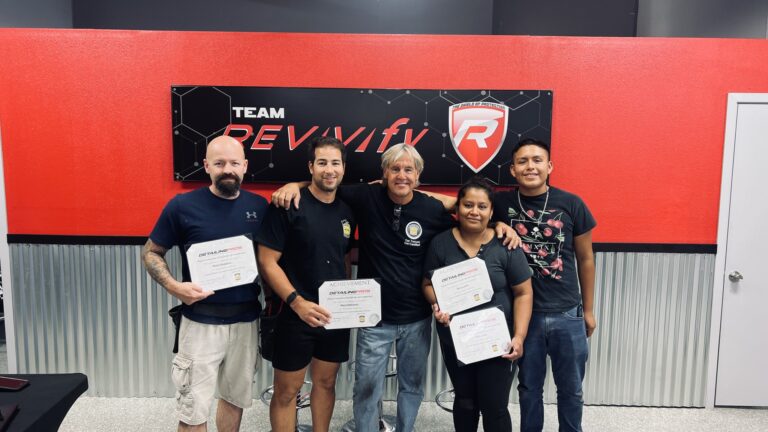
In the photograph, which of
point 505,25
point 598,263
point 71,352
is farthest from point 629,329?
point 71,352

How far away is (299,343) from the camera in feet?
6.44

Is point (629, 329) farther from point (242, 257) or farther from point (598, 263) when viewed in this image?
point (242, 257)

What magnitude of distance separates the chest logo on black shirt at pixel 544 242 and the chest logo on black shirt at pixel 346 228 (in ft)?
2.52

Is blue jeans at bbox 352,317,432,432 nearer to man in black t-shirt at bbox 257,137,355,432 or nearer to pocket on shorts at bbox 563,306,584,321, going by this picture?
man in black t-shirt at bbox 257,137,355,432

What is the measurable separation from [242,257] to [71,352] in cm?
174

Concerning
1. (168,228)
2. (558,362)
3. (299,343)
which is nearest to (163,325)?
(168,228)

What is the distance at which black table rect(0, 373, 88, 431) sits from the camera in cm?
125

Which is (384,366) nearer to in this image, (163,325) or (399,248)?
(399,248)

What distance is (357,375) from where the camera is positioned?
207 cm

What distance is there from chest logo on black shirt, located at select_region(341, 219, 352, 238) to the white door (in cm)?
223

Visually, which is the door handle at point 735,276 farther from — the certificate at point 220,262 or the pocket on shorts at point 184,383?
the pocket on shorts at point 184,383

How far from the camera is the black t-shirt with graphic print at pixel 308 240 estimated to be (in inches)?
74.7

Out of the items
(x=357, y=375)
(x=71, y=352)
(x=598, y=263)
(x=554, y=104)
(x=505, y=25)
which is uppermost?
(x=505, y=25)

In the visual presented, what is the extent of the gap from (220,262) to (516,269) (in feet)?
4.05
